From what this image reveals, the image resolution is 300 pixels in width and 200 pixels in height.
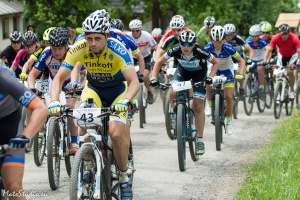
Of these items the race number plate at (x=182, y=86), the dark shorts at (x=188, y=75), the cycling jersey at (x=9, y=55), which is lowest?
the race number plate at (x=182, y=86)

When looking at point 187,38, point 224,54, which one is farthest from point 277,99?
point 187,38

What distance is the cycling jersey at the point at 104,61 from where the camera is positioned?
756cm

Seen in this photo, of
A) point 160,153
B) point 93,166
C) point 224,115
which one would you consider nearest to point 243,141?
point 224,115

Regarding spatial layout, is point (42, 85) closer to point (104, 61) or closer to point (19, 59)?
point (104, 61)

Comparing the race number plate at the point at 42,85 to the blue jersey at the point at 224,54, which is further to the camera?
the blue jersey at the point at 224,54

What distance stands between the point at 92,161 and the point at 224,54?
6.45 meters

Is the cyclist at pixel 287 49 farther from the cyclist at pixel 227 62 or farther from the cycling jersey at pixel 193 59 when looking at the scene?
the cycling jersey at pixel 193 59

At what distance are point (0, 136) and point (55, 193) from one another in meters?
3.22

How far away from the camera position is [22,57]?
13.1 metres

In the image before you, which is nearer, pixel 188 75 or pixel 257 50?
pixel 188 75

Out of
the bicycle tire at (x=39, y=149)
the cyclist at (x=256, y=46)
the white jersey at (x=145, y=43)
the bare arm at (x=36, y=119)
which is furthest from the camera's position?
the cyclist at (x=256, y=46)

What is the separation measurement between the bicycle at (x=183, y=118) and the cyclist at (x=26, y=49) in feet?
9.12

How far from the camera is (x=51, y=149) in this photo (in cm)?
880

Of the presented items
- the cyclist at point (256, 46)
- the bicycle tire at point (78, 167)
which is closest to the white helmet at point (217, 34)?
the cyclist at point (256, 46)
